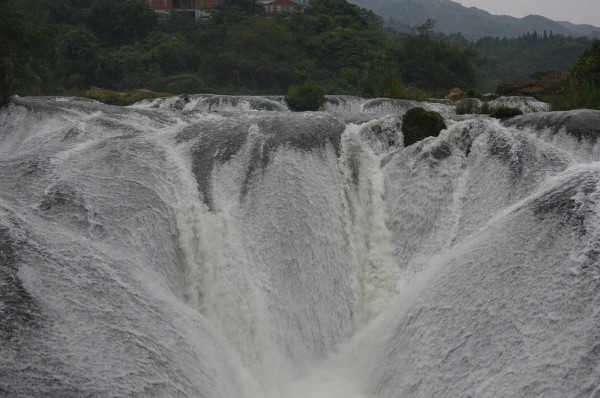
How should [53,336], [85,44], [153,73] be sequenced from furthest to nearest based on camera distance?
[153,73]
[85,44]
[53,336]

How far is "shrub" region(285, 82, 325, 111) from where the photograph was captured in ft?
66.0

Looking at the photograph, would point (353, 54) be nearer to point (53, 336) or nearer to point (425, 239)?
point (425, 239)

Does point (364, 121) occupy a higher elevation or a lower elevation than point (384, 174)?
higher

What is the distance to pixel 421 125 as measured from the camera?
32.9ft

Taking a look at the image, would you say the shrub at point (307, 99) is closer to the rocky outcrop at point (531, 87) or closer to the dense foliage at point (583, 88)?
the dense foliage at point (583, 88)

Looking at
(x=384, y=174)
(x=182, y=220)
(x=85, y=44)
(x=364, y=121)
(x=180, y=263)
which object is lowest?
(x=180, y=263)

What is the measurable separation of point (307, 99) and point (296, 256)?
13.2 meters

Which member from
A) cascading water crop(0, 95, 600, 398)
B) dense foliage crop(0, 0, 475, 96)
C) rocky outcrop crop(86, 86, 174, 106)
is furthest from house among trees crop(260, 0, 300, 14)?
cascading water crop(0, 95, 600, 398)

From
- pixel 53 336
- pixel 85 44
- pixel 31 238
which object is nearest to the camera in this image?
pixel 53 336

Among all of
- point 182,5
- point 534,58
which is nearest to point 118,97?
point 182,5

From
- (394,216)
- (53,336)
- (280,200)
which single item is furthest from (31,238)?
(394,216)

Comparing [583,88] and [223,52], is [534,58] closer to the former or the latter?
[223,52]

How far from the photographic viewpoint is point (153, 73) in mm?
38688

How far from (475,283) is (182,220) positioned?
4.89m
